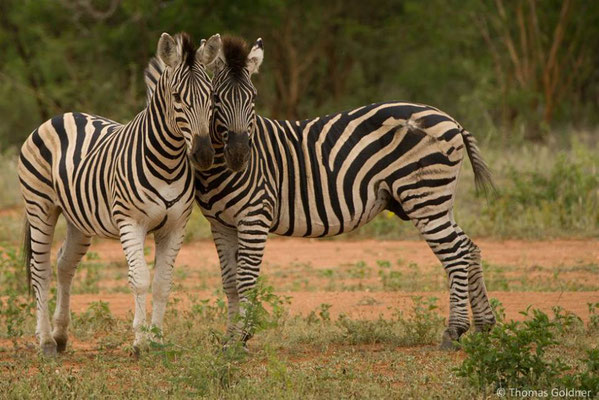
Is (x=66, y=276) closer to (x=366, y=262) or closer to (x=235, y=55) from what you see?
(x=235, y=55)

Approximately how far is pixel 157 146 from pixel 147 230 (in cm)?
55

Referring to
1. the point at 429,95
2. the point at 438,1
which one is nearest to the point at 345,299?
the point at 438,1

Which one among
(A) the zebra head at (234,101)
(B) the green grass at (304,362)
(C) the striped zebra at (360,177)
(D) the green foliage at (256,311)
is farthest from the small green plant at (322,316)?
(A) the zebra head at (234,101)

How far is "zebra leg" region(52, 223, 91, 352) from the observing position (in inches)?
268

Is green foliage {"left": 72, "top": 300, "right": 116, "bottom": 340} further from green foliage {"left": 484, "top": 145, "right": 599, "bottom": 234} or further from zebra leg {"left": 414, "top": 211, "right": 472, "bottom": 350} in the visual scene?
green foliage {"left": 484, "top": 145, "right": 599, "bottom": 234}

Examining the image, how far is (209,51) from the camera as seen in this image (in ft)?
20.4

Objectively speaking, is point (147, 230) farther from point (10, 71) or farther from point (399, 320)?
point (10, 71)

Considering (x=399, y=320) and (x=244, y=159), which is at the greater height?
(x=244, y=159)

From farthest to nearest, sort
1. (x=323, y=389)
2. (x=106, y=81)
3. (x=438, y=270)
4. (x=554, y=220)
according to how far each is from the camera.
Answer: (x=106, y=81) < (x=554, y=220) < (x=438, y=270) < (x=323, y=389)

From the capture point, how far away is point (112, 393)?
17.7 ft

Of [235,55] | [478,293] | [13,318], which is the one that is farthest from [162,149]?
[478,293]

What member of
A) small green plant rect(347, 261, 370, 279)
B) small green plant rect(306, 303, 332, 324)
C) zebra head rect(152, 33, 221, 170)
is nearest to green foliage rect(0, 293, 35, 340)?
zebra head rect(152, 33, 221, 170)

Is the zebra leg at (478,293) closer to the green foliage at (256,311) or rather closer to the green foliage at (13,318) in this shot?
the green foliage at (256,311)

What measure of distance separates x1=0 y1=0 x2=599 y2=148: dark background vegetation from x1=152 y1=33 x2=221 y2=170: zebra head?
13.0 m
